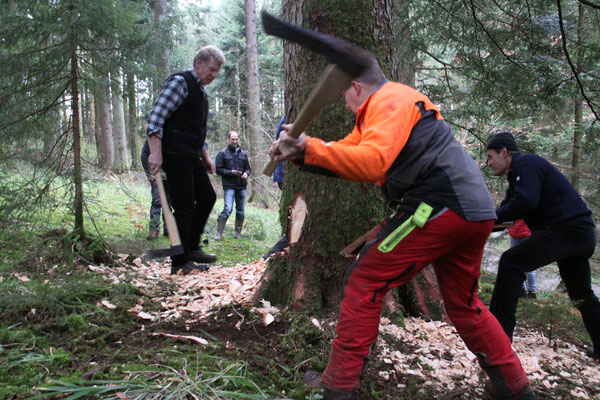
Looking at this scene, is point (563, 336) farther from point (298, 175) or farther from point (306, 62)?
point (306, 62)

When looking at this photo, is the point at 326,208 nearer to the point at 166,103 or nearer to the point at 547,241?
the point at 547,241

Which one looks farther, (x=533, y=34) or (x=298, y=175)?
(x=533, y=34)

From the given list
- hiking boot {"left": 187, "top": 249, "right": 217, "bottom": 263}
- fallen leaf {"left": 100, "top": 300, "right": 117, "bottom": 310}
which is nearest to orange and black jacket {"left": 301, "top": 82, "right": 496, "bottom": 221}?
fallen leaf {"left": 100, "top": 300, "right": 117, "bottom": 310}

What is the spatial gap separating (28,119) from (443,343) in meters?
5.12

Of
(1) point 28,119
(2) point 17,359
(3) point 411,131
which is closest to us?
(3) point 411,131

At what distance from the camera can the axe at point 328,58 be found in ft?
6.01

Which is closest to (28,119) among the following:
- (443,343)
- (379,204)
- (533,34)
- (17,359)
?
(17,359)

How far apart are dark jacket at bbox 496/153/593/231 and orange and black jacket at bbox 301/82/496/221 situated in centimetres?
127

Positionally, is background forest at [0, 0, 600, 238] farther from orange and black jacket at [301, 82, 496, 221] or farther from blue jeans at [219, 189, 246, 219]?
blue jeans at [219, 189, 246, 219]

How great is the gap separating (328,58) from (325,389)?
171 cm

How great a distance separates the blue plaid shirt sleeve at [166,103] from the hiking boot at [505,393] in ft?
11.0

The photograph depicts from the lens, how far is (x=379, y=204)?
316 cm

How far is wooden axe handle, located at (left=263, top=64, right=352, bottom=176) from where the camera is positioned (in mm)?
1879

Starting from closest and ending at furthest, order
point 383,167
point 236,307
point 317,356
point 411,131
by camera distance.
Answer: point 383,167, point 411,131, point 317,356, point 236,307
